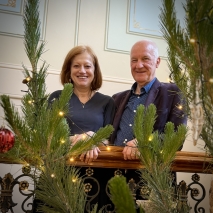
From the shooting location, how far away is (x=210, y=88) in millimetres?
521

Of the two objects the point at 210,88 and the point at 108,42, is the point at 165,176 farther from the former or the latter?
the point at 108,42

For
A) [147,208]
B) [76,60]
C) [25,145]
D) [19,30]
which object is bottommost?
[147,208]

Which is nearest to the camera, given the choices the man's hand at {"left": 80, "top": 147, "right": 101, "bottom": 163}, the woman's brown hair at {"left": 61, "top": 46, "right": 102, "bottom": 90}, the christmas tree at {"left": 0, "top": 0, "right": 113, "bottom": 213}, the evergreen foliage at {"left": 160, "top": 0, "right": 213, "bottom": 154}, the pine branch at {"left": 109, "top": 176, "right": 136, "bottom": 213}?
the pine branch at {"left": 109, "top": 176, "right": 136, "bottom": 213}

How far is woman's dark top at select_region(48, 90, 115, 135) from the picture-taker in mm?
1389

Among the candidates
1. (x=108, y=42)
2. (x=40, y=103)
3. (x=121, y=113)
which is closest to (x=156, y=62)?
(x=121, y=113)

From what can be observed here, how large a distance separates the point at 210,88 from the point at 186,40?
0.10m

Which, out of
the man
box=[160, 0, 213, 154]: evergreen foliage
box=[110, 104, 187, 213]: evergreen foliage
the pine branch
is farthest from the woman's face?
the pine branch

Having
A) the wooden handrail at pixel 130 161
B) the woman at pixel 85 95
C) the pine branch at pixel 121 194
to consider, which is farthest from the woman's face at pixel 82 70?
the pine branch at pixel 121 194

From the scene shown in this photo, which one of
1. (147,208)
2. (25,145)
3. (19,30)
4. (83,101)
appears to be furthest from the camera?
(19,30)

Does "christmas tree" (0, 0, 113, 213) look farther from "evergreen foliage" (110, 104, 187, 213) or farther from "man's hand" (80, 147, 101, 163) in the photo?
"man's hand" (80, 147, 101, 163)

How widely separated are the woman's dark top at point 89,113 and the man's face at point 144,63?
0.67ft

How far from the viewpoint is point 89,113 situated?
1.43m

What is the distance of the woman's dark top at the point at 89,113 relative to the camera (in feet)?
4.56

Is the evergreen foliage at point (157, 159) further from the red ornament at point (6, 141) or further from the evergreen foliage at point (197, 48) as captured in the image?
the red ornament at point (6, 141)
